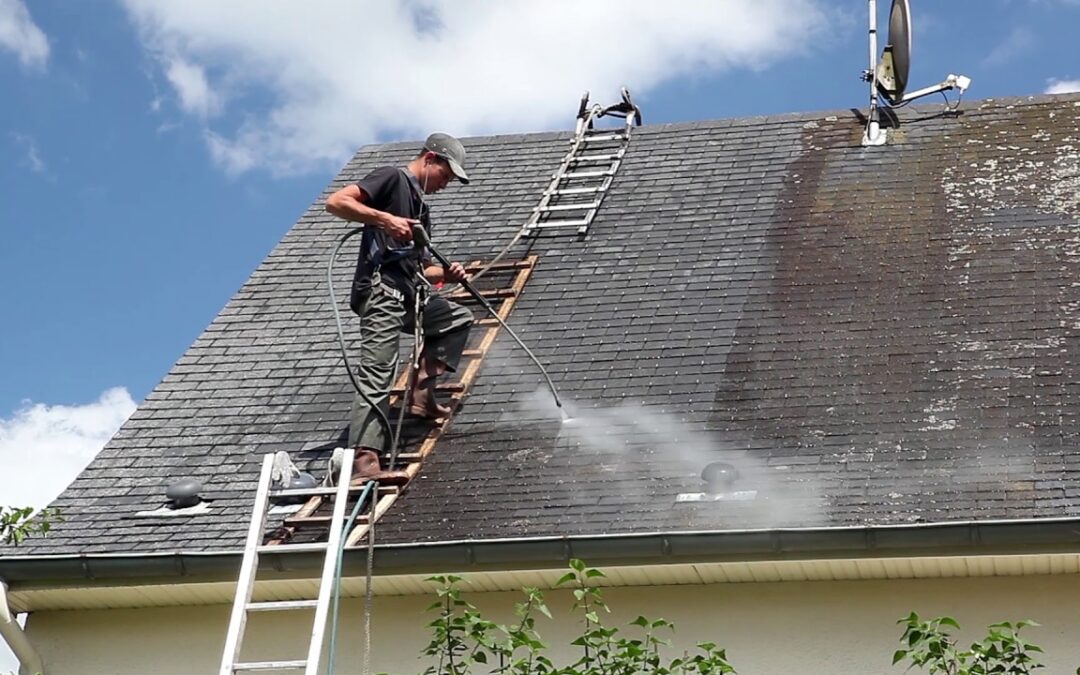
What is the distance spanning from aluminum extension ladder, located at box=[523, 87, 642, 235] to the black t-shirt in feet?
7.57

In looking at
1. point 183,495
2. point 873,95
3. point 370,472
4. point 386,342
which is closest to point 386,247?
point 386,342

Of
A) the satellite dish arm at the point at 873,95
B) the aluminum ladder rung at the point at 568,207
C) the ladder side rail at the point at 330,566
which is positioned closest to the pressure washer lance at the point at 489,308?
the ladder side rail at the point at 330,566

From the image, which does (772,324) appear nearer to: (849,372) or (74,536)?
(849,372)

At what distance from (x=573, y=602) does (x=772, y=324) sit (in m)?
2.23

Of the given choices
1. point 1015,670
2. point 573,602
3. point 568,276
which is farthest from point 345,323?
point 1015,670

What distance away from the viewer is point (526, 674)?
5.93 m

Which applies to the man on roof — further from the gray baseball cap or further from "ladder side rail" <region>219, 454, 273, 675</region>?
"ladder side rail" <region>219, 454, 273, 675</region>

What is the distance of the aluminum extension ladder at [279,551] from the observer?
6883mm

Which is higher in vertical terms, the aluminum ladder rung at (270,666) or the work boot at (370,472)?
the work boot at (370,472)

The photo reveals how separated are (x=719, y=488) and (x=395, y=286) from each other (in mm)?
2106

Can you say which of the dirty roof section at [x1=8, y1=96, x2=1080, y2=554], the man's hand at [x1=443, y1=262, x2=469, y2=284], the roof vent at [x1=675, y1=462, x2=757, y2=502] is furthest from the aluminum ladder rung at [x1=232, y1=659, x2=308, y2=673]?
the man's hand at [x1=443, y1=262, x2=469, y2=284]

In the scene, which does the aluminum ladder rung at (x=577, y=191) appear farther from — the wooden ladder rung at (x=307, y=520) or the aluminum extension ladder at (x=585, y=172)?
the wooden ladder rung at (x=307, y=520)

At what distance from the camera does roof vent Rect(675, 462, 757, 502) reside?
7754mm

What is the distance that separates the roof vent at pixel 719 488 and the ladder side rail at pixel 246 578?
1.89 m
